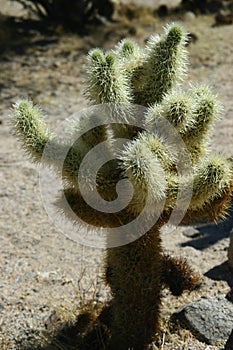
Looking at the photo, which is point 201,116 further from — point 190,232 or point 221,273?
point 190,232

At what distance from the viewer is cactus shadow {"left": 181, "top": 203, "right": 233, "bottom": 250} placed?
4605mm

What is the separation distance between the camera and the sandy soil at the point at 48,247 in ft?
12.2

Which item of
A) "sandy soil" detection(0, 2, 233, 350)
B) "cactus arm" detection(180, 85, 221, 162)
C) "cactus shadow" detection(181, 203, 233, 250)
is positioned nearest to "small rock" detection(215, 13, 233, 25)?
"sandy soil" detection(0, 2, 233, 350)

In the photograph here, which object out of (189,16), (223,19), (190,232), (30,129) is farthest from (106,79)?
(189,16)

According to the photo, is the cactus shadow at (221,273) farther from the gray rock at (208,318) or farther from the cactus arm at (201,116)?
the cactus arm at (201,116)

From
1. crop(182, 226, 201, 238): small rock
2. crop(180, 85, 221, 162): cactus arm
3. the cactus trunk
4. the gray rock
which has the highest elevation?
crop(180, 85, 221, 162): cactus arm

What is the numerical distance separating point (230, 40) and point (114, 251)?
6.42 m

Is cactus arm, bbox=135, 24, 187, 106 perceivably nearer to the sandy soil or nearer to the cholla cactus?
the cholla cactus

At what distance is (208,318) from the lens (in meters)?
3.44

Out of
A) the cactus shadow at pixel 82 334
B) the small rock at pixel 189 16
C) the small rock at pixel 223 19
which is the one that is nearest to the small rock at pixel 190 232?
the cactus shadow at pixel 82 334

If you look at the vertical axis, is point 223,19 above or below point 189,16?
above

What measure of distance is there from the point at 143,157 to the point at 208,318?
1.22 metres

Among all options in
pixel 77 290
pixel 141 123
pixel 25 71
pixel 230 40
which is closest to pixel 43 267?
pixel 77 290

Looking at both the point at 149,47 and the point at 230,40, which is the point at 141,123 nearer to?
the point at 149,47
